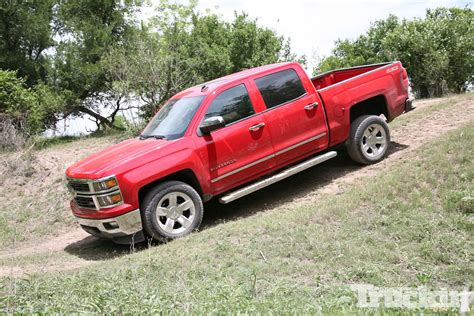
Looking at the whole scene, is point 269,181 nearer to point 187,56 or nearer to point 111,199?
point 111,199

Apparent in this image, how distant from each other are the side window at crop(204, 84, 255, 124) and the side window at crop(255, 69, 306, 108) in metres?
0.32

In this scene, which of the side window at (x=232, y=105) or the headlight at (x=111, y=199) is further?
the side window at (x=232, y=105)

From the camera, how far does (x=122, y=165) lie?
6855mm

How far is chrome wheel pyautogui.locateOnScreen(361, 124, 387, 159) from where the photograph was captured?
891cm

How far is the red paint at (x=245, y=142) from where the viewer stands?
6957 millimetres

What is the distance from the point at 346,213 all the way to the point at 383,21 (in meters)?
20.1

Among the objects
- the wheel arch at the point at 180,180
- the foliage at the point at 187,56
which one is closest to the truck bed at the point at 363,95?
the wheel arch at the point at 180,180

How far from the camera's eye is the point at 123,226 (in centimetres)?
684

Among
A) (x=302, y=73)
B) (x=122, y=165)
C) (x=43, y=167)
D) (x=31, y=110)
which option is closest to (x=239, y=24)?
(x=31, y=110)

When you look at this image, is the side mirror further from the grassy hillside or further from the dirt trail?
the grassy hillside

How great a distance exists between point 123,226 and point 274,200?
2762 millimetres

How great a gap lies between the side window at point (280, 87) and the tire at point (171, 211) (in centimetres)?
207

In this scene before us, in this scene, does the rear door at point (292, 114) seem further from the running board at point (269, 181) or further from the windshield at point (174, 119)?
the windshield at point (174, 119)

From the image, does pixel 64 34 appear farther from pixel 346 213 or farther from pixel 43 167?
pixel 346 213
